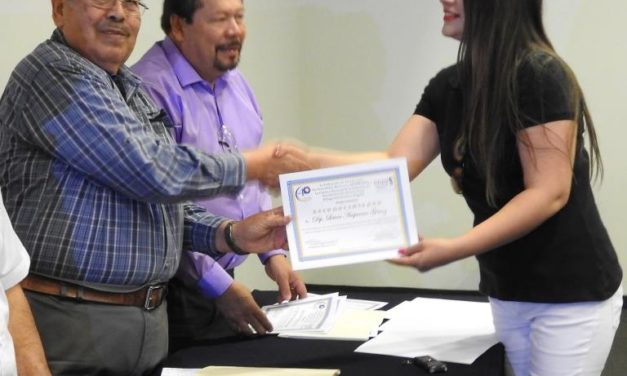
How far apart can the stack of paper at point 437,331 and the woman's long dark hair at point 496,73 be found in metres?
0.35

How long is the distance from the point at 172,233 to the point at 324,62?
3308 millimetres

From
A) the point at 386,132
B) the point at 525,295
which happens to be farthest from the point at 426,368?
the point at 386,132

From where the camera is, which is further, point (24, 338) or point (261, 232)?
point (261, 232)

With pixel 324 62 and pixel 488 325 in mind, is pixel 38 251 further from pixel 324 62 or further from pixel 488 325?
pixel 324 62

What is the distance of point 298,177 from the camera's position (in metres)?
1.58

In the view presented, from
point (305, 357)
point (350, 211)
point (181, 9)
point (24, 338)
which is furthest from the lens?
point (181, 9)

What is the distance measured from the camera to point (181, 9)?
2355mm

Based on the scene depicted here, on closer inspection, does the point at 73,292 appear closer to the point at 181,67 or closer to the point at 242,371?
the point at 242,371

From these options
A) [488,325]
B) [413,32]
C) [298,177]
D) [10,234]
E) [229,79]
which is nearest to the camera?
[10,234]

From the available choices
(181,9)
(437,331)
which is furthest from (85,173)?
(181,9)

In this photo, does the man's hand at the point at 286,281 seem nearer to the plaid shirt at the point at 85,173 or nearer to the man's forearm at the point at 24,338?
the plaid shirt at the point at 85,173

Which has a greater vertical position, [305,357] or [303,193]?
[303,193]

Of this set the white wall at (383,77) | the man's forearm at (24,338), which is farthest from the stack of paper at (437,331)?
the white wall at (383,77)

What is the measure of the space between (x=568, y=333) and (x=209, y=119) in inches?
45.9
